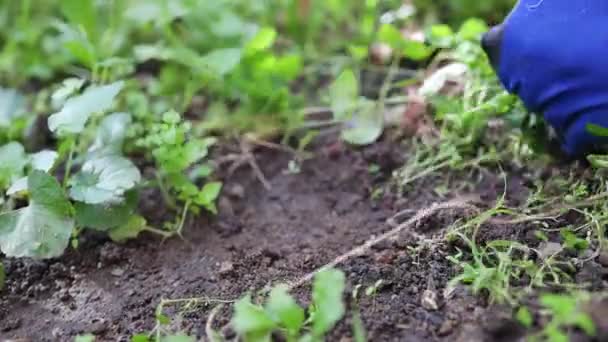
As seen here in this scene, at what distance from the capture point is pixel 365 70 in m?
1.83

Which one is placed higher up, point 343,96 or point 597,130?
point 597,130

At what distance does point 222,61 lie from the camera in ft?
5.04

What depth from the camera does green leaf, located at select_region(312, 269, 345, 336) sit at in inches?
35.3

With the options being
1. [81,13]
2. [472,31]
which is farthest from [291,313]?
[81,13]

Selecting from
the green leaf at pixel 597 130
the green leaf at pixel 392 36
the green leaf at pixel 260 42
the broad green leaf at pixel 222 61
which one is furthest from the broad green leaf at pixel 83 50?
the green leaf at pixel 597 130

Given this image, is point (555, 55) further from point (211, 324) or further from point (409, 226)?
point (211, 324)

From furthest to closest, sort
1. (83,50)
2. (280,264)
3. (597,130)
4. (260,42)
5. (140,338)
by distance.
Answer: (260,42) < (83,50) < (280,264) < (597,130) < (140,338)

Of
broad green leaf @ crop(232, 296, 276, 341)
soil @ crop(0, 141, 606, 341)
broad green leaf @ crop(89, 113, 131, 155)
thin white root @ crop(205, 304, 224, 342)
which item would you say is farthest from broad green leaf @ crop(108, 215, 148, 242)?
broad green leaf @ crop(232, 296, 276, 341)

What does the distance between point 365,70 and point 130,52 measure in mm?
607

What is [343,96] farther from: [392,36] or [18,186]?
[18,186]

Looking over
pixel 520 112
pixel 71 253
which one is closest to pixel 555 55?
pixel 520 112

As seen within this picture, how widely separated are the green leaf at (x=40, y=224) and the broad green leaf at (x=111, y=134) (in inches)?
6.7

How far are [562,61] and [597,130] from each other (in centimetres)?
13

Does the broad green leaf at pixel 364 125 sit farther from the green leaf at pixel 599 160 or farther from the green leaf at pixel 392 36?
the green leaf at pixel 599 160
